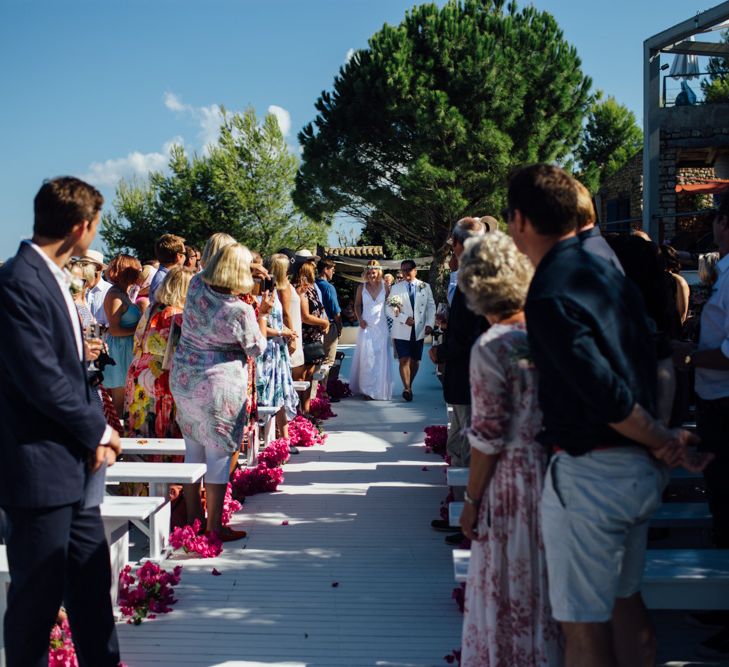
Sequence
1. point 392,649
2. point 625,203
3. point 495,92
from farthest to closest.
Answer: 1. point 495,92
2. point 625,203
3. point 392,649

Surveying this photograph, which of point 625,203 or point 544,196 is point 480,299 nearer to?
point 544,196

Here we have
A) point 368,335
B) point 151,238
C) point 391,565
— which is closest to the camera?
point 391,565

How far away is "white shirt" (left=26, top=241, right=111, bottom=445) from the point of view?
279 cm

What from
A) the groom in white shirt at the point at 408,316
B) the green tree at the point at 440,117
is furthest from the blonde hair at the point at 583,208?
the green tree at the point at 440,117

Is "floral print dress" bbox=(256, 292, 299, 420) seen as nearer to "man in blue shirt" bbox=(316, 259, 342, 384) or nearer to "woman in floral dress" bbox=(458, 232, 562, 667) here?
"man in blue shirt" bbox=(316, 259, 342, 384)

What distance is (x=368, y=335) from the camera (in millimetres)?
11875

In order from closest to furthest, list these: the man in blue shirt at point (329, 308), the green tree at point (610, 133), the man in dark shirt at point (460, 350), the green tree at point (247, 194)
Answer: the man in dark shirt at point (460, 350) < the man in blue shirt at point (329, 308) < the green tree at point (247, 194) < the green tree at point (610, 133)

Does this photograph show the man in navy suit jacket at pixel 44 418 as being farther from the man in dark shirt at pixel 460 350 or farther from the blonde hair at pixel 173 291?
the blonde hair at pixel 173 291

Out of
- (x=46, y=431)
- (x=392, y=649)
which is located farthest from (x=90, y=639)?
(x=392, y=649)

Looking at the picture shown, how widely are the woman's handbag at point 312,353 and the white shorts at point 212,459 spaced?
15.1 ft

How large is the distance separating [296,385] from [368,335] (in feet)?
9.11

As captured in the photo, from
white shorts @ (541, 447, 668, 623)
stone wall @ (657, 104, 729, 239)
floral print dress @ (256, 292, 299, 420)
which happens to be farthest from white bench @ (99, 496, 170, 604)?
stone wall @ (657, 104, 729, 239)

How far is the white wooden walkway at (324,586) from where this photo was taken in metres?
3.79

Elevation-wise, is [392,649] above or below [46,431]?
below
